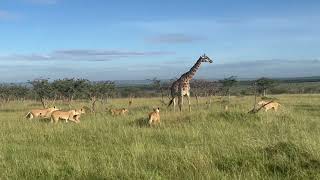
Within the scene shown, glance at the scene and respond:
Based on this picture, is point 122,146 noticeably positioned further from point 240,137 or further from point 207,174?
point 207,174

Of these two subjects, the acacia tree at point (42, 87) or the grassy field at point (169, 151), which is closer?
the grassy field at point (169, 151)

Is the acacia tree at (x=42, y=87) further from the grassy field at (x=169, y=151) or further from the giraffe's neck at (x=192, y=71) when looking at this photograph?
the grassy field at (x=169, y=151)

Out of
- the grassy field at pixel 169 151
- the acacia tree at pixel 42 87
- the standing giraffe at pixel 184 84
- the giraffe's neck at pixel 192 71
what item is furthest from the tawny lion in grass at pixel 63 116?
the acacia tree at pixel 42 87

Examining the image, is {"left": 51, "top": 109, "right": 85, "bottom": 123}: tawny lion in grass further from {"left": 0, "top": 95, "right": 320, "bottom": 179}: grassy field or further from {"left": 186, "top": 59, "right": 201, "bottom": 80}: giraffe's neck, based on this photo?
{"left": 186, "top": 59, "right": 201, "bottom": 80}: giraffe's neck

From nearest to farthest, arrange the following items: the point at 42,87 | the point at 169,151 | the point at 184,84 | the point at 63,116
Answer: the point at 169,151, the point at 63,116, the point at 184,84, the point at 42,87

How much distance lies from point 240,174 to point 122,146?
15.5 ft

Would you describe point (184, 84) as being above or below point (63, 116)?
above

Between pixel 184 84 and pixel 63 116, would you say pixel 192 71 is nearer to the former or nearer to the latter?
pixel 184 84

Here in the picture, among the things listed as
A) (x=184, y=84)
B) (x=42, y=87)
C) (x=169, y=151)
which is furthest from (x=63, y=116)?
(x=42, y=87)

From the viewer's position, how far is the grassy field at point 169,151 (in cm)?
876

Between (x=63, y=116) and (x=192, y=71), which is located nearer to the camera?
(x=63, y=116)

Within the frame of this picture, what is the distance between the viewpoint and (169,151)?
10.6m

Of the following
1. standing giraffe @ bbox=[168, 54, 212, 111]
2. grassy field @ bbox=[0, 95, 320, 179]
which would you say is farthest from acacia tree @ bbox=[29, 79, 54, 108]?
grassy field @ bbox=[0, 95, 320, 179]

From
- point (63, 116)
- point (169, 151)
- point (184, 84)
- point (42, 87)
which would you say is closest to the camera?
point (169, 151)
